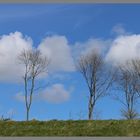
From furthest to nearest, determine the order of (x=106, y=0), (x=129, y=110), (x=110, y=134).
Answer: (x=129, y=110), (x=110, y=134), (x=106, y=0)

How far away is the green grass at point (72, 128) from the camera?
8.96 m

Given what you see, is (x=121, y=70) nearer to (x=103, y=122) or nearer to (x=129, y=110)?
(x=129, y=110)

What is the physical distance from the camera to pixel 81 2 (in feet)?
16.9

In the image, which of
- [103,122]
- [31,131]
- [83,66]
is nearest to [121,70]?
[83,66]

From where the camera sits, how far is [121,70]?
49.6 feet

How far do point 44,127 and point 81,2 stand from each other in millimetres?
5015

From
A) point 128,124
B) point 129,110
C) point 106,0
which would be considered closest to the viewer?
point 106,0

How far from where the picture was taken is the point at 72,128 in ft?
30.6

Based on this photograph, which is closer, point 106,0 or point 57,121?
point 106,0

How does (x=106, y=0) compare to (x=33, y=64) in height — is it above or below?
below

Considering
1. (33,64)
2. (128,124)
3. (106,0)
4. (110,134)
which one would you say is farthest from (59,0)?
(33,64)

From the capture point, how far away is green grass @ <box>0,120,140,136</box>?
8.96 metres

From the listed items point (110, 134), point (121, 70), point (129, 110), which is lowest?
point (110, 134)

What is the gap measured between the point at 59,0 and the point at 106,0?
0.63m
